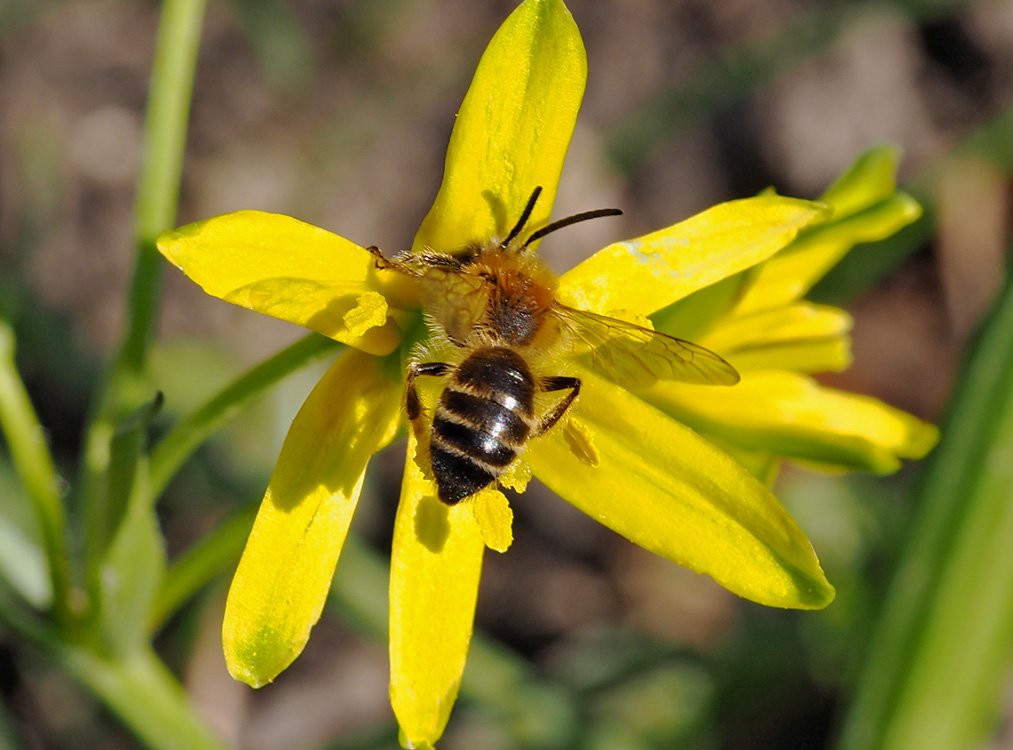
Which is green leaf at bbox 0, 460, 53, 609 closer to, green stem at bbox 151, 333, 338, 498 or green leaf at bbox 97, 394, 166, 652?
green leaf at bbox 97, 394, 166, 652

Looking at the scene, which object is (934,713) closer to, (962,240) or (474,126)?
(474,126)

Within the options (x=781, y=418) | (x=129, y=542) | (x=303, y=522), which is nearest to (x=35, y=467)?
(x=129, y=542)

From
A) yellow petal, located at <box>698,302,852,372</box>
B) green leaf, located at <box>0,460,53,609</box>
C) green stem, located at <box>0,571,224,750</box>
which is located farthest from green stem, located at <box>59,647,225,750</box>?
yellow petal, located at <box>698,302,852,372</box>

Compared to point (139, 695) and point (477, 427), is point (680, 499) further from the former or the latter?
point (139, 695)

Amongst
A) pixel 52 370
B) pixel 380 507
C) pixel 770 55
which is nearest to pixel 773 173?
pixel 770 55

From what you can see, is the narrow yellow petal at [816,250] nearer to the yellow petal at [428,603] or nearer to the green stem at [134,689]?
the yellow petal at [428,603]

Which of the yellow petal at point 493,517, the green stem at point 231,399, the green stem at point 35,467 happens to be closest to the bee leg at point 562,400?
the yellow petal at point 493,517
